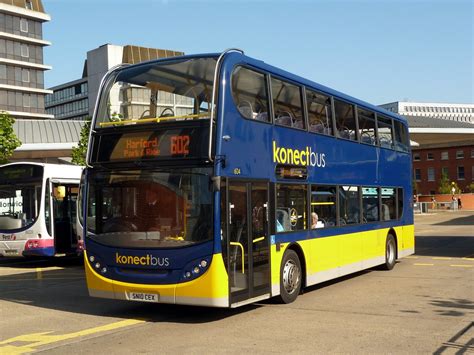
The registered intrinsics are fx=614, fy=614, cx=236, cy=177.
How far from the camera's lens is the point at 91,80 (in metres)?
106

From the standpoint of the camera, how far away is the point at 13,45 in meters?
82.2

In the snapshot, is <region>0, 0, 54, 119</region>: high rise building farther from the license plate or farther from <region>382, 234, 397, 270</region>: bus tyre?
the license plate

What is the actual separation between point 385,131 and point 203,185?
8069 millimetres

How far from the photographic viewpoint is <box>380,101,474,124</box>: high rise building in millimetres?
147750

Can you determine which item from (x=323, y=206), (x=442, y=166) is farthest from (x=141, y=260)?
(x=442, y=166)

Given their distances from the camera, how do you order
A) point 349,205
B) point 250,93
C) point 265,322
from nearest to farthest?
point 265,322, point 250,93, point 349,205

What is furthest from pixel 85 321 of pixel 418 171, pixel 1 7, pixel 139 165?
pixel 418 171

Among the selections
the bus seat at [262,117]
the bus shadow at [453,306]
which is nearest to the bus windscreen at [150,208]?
the bus seat at [262,117]

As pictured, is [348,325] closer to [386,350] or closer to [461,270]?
[386,350]

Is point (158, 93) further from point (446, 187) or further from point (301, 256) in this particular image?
point (446, 187)

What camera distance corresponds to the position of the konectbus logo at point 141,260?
8571 mm

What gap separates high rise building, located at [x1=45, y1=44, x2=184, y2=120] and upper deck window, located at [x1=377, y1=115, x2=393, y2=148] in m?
62.1

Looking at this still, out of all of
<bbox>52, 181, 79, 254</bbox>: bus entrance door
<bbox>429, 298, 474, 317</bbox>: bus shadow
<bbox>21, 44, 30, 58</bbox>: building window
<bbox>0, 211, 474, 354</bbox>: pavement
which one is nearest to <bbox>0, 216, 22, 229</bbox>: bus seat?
<bbox>52, 181, 79, 254</bbox>: bus entrance door

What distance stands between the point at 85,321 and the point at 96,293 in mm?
445
